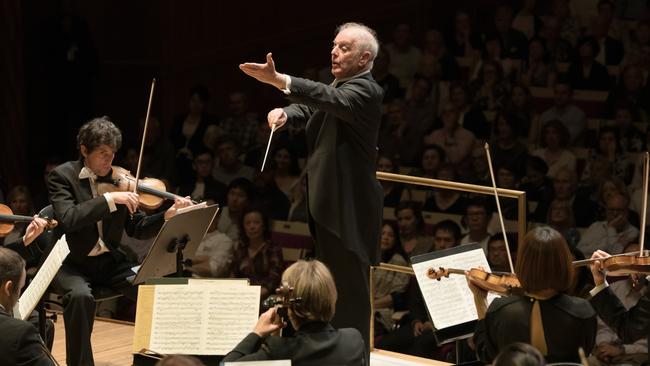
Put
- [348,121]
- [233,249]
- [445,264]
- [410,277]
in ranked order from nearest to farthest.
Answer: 1. [348,121]
2. [445,264]
3. [410,277]
4. [233,249]

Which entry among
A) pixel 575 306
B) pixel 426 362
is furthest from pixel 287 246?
pixel 575 306

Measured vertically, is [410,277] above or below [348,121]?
below

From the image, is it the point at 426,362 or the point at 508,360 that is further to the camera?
the point at 426,362

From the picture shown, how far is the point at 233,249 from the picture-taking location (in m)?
7.23

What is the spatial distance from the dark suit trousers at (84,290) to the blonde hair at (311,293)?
161 centimetres

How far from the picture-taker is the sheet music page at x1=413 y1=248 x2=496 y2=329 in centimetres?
440

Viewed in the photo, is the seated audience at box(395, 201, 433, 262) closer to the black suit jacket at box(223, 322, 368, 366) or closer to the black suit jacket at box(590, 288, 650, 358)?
the black suit jacket at box(590, 288, 650, 358)

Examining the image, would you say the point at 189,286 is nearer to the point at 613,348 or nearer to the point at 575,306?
the point at 575,306

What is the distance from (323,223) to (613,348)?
7.87ft

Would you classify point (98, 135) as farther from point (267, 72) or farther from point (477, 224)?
→ point (477, 224)

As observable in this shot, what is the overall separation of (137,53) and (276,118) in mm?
6111

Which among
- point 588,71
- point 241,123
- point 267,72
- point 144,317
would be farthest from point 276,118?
point 588,71

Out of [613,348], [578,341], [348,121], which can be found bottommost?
[613,348]

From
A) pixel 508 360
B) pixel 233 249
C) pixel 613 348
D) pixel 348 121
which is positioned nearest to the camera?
pixel 508 360
